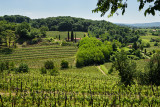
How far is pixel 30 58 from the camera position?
66812mm

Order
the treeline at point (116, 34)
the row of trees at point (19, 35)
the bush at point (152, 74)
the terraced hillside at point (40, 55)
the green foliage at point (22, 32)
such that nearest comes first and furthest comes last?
the bush at point (152, 74)
the terraced hillside at point (40, 55)
the row of trees at point (19, 35)
the green foliage at point (22, 32)
the treeline at point (116, 34)

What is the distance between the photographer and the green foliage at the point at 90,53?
216 ft

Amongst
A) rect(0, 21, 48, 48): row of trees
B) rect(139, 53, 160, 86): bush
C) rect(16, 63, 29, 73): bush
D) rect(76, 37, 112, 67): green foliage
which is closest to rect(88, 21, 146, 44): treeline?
rect(76, 37, 112, 67): green foliage

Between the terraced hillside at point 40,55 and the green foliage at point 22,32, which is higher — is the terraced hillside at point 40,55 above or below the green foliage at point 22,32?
below

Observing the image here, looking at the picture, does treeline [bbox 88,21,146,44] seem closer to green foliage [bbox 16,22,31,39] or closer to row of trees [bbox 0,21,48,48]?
row of trees [bbox 0,21,48,48]

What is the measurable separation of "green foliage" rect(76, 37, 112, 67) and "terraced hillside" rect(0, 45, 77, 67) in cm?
585

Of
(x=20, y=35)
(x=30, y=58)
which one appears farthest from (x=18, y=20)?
(x=30, y=58)

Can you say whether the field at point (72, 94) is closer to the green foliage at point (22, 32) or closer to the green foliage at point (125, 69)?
the green foliage at point (125, 69)

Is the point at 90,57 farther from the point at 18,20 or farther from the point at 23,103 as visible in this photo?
the point at 18,20

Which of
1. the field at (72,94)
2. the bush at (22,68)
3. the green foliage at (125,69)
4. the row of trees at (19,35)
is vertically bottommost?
the bush at (22,68)

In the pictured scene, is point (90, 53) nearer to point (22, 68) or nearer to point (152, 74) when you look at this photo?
point (22, 68)

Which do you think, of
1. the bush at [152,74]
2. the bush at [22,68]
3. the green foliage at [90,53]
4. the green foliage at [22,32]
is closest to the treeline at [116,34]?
the green foliage at [90,53]

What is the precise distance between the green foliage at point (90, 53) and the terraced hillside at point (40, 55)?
19.2 ft

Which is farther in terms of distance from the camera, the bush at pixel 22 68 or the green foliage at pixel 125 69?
the bush at pixel 22 68
